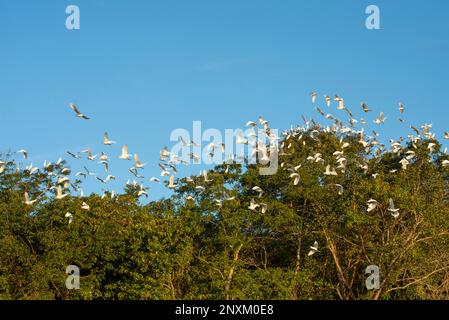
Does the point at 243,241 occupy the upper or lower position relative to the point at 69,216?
lower

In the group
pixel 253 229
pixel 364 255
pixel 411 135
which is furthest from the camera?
pixel 411 135

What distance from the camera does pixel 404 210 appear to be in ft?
94.9

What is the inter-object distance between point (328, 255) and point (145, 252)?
25.0 feet

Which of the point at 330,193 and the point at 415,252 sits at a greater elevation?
the point at 330,193

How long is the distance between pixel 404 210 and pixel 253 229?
6.65 m

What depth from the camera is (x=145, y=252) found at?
28.9 metres

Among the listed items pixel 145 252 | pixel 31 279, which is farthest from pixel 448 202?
pixel 31 279

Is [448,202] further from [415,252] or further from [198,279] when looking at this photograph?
[198,279]

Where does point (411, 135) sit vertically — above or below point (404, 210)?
above

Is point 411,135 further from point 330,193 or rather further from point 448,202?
point 330,193
